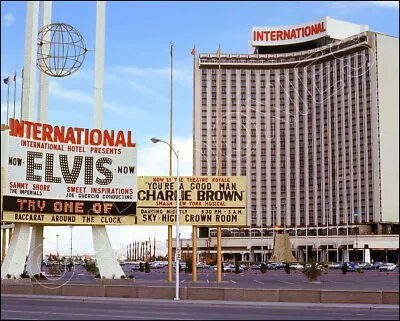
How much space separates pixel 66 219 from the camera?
4925 centimetres

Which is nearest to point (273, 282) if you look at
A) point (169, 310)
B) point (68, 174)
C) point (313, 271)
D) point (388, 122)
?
point (313, 271)

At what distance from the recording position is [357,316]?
28.7m

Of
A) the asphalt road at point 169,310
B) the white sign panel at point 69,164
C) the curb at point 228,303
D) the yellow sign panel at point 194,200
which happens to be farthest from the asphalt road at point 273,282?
the asphalt road at point 169,310

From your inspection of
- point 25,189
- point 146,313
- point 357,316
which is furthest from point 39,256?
point 357,316

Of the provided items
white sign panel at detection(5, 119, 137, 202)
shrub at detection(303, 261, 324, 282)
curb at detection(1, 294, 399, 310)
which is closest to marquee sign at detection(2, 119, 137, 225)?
white sign panel at detection(5, 119, 137, 202)

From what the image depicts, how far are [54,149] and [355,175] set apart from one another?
149161 mm

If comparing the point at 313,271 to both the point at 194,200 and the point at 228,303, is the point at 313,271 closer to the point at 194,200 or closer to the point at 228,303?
the point at 194,200

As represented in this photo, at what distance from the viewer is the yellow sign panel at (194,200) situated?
53.9 metres

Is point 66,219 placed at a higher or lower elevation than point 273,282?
higher

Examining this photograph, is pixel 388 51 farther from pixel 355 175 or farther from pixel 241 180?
pixel 241 180

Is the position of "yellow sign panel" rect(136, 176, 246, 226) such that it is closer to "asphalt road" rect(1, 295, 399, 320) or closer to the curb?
the curb

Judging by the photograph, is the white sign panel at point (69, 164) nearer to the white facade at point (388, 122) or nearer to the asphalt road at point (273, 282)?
the asphalt road at point (273, 282)

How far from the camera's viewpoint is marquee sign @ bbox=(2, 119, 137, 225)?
46938 millimetres

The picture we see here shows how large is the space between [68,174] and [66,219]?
334 cm
